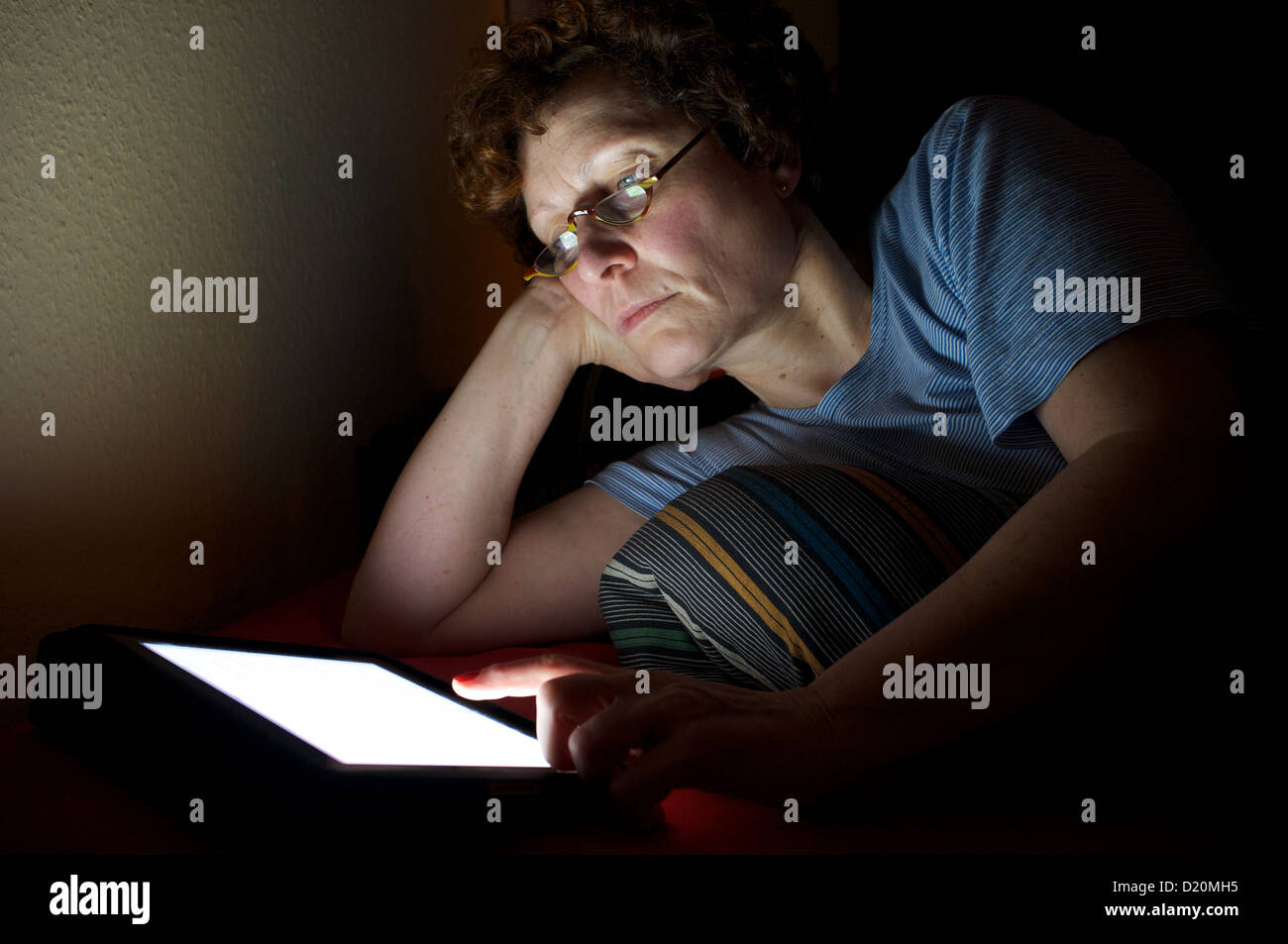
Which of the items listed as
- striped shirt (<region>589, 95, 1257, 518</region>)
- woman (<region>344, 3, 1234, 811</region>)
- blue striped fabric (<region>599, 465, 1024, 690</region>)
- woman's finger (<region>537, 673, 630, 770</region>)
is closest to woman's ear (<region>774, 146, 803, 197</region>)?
woman (<region>344, 3, 1234, 811</region>)

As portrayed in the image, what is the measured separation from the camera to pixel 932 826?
691 millimetres

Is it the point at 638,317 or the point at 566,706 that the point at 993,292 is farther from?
the point at 566,706

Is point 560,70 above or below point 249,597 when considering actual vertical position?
above

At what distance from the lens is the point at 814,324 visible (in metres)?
1.26

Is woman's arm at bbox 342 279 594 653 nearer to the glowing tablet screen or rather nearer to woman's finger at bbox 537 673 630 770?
the glowing tablet screen

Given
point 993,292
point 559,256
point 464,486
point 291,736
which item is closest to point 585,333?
point 559,256

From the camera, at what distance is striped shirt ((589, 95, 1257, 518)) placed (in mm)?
842

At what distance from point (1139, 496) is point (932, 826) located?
0.90ft

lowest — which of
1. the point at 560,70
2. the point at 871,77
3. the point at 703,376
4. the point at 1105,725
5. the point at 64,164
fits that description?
the point at 1105,725

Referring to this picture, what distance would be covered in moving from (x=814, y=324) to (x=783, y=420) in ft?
0.49

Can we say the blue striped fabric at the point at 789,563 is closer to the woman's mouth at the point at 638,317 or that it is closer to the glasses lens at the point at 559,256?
the woman's mouth at the point at 638,317

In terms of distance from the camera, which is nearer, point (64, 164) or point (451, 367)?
point (64, 164)
